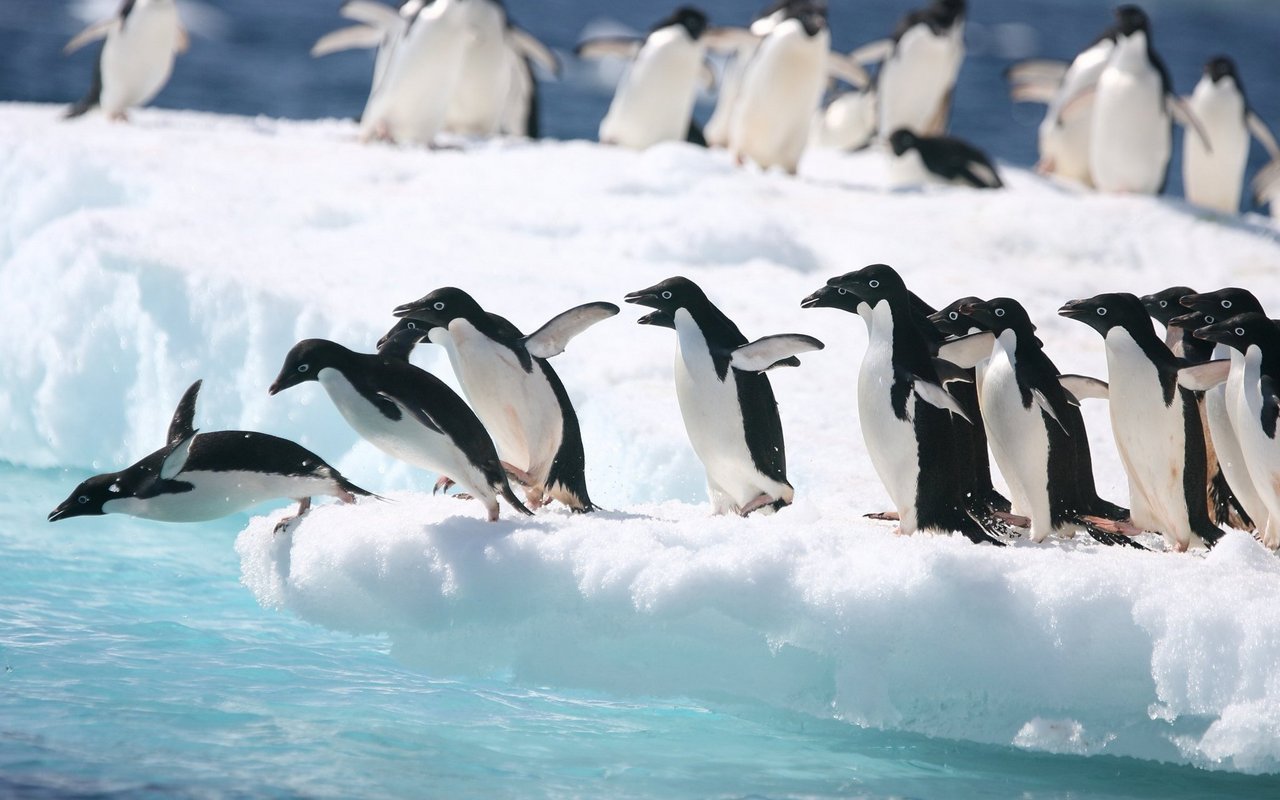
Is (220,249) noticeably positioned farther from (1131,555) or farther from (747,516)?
(1131,555)

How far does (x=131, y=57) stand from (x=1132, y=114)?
594 cm

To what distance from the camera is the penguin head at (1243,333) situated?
342cm

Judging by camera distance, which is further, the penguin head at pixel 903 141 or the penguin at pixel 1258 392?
the penguin head at pixel 903 141

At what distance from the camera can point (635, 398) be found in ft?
16.5

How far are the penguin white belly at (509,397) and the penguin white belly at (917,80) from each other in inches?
280

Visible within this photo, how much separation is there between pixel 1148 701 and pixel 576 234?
4.29m

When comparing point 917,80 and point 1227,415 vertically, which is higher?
point 917,80

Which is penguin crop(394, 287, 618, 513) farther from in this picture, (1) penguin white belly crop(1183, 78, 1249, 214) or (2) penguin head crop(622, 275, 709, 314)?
(1) penguin white belly crop(1183, 78, 1249, 214)

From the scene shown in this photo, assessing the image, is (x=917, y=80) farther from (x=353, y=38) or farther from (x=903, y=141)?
(x=353, y=38)

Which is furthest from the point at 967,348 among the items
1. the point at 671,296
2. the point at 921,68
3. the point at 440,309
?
the point at 921,68

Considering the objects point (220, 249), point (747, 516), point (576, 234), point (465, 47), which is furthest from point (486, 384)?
point (465, 47)

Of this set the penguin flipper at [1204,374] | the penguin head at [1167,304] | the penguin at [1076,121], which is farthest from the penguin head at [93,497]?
the penguin at [1076,121]

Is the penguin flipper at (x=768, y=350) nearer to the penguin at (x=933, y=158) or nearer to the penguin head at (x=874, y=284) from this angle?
the penguin head at (x=874, y=284)

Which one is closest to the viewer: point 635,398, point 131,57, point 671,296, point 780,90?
point 671,296
